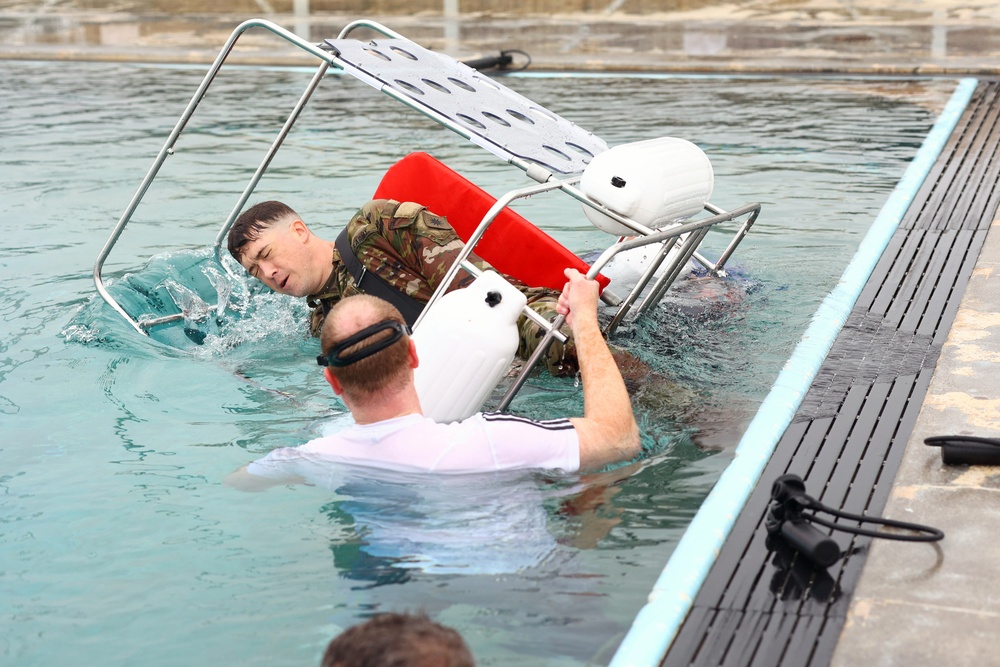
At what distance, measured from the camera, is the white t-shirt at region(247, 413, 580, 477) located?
9.63 feet

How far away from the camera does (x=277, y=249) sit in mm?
4266

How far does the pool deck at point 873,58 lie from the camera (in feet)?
8.14

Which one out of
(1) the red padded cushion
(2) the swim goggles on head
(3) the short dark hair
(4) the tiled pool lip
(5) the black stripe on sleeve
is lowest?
(4) the tiled pool lip

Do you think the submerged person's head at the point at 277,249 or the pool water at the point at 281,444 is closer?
the pool water at the point at 281,444

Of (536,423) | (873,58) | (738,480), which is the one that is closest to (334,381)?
(536,423)

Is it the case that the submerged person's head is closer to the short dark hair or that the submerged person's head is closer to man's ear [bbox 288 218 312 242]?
man's ear [bbox 288 218 312 242]

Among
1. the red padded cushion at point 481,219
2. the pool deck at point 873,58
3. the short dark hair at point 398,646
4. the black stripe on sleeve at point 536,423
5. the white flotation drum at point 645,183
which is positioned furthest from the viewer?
the red padded cushion at point 481,219

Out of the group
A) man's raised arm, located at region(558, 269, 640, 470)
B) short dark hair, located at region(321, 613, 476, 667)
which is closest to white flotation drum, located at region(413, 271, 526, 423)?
man's raised arm, located at region(558, 269, 640, 470)

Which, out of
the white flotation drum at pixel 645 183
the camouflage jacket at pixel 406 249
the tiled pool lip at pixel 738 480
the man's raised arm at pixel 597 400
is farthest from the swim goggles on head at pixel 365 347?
the camouflage jacket at pixel 406 249

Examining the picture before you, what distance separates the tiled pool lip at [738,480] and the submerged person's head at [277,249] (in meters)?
1.78

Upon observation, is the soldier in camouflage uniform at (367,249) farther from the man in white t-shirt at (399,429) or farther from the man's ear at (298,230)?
the man in white t-shirt at (399,429)

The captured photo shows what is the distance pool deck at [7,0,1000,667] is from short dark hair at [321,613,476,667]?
116cm

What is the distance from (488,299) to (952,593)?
1612 millimetres

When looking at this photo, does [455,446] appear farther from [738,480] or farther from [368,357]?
[738,480]
